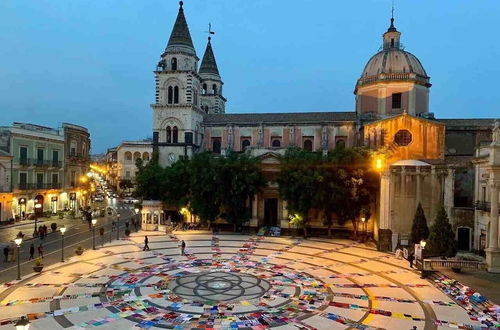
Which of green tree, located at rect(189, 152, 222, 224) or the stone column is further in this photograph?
green tree, located at rect(189, 152, 222, 224)

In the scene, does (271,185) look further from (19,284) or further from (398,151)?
(19,284)

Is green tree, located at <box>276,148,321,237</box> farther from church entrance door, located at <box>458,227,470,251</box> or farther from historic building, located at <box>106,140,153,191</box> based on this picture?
historic building, located at <box>106,140,153,191</box>

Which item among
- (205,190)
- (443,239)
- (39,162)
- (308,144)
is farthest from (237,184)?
(39,162)

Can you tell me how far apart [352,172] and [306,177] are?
4185 millimetres

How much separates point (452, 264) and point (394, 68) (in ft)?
96.2

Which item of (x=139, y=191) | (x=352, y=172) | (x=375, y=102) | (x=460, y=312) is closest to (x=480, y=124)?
(x=375, y=102)

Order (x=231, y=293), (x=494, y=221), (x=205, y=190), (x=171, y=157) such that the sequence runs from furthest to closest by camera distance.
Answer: (x=171, y=157)
(x=205, y=190)
(x=494, y=221)
(x=231, y=293)

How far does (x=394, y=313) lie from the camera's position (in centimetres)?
1819

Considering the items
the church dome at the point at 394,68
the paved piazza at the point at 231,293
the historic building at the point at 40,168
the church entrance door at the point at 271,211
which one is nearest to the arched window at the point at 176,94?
the historic building at the point at 40,168

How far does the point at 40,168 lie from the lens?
4738 cm

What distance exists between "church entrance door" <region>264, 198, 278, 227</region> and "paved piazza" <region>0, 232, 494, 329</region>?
12.7 metres

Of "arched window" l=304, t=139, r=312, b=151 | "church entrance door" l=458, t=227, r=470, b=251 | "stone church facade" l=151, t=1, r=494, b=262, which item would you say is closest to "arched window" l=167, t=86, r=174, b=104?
"stone church facade" l=151, t=1, r=494, b=262

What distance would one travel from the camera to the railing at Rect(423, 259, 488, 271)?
82.0ft

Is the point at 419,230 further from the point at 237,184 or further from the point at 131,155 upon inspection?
the point at 131,155
